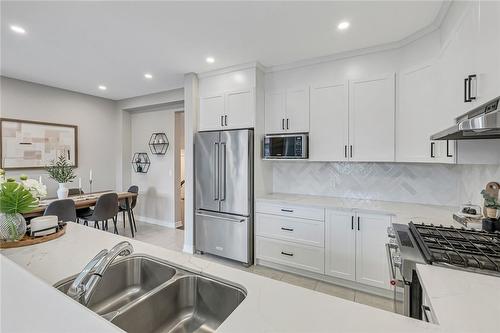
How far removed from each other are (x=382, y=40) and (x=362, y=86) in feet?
1.58

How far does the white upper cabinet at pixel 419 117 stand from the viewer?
2.13m

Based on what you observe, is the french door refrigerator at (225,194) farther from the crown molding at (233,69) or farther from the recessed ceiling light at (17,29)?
the recessed ceiling light at (17,29)

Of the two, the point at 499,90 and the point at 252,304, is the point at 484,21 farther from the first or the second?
the point at 252,304

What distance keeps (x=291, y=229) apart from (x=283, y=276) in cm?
59

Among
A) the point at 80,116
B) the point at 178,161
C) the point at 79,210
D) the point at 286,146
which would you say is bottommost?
the point at 79,210

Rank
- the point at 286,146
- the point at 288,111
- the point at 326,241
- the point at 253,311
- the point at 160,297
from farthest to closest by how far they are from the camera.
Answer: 1. the point at 288,111
2. the point at 286,146
3. the point at 326,241
4. the point at 160,297
5. the point at 253,311

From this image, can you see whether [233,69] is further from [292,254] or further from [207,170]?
[292,254]

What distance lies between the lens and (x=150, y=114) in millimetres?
4914

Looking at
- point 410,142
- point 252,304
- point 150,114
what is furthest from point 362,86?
point 150,114

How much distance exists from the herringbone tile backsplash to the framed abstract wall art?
386 cm

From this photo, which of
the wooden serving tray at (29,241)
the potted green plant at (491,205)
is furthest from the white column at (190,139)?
the potted green plant at (491,205)

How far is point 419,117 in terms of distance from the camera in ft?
7.59

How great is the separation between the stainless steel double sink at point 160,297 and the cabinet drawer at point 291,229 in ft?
5.80

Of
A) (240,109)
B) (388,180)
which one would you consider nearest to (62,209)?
(240,109)
